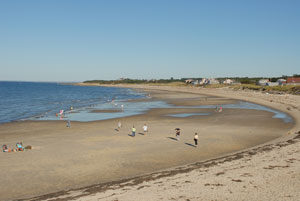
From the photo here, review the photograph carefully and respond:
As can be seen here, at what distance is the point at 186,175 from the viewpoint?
1421cm

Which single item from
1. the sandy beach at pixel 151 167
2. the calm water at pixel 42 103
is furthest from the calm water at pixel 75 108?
the sandy beach at pixel 151 167

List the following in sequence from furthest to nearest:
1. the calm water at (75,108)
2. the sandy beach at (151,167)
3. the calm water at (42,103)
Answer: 1. the calm water at (42,103)
2. the calm water at (75,108)
3. the sandy beach at (151,167)

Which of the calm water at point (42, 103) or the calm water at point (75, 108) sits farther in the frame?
the calm water at point (42, 103)

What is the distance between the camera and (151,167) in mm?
17016

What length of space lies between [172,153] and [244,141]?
7.86m

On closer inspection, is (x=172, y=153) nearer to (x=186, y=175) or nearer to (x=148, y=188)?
(x=186, y=175)

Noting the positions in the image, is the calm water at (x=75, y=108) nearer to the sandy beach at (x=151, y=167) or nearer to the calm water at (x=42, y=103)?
the calm water at (x=42, y=103)

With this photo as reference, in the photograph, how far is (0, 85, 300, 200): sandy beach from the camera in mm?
11961

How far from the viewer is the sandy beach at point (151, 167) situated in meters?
12.0

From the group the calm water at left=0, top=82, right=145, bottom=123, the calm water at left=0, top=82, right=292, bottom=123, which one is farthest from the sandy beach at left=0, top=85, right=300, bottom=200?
the calm water at left=0, top=82, right=145, bottom=123

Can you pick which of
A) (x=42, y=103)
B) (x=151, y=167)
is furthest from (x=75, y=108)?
(x=151, y=167)

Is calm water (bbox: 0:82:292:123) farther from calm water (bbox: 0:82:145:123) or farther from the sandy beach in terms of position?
the sandy beach

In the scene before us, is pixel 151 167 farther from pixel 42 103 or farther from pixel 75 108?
pixel 42 103

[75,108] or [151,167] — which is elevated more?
[151,167]
